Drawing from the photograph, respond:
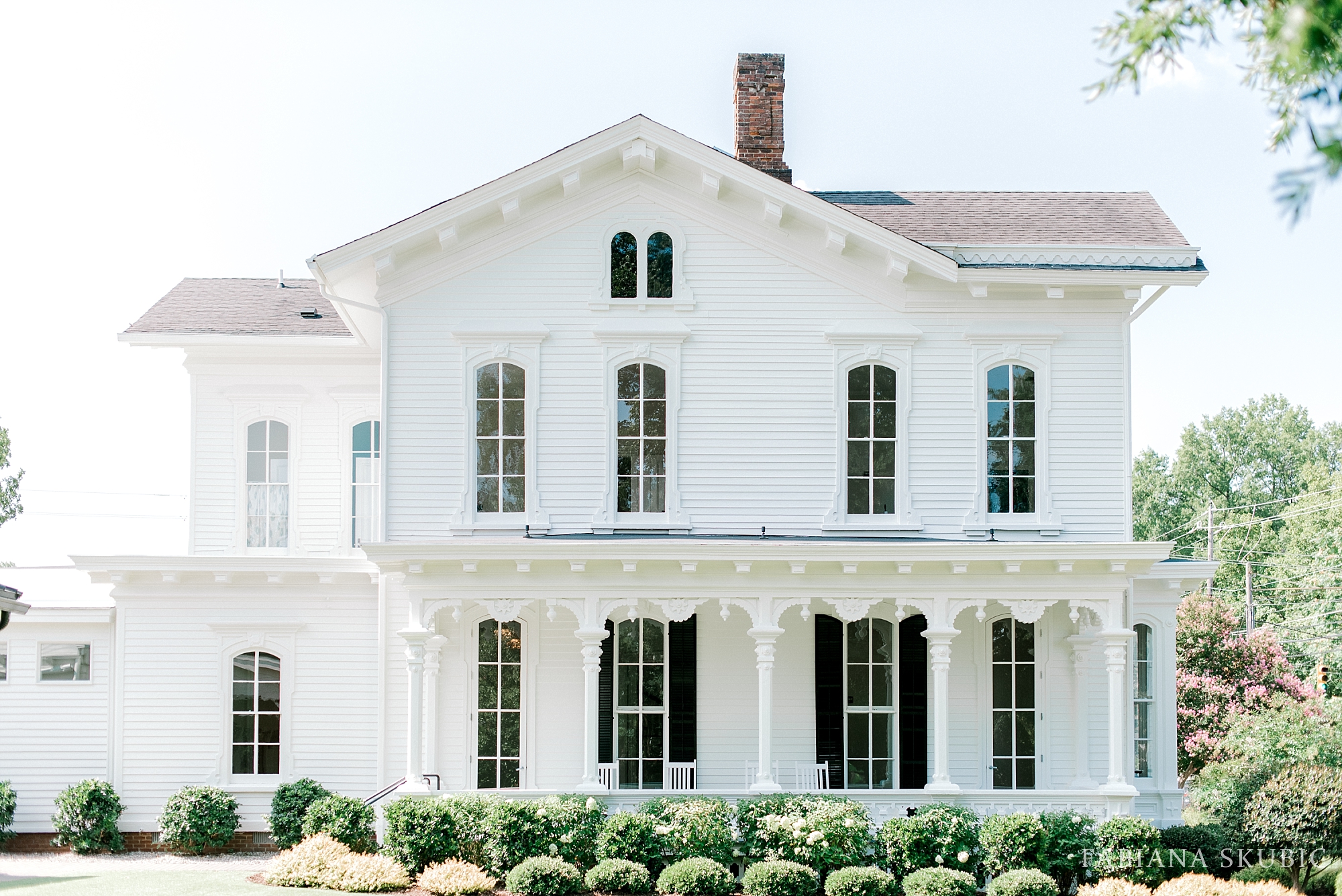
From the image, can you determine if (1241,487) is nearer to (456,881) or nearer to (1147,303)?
(1147,303)

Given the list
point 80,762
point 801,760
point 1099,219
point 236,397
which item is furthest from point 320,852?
point 1099,219

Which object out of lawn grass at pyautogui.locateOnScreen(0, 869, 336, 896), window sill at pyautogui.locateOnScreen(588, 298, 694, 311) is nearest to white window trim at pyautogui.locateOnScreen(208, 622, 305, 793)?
lawn grass at pyautogui.locateOnScreen(0, 869, 336, 896)

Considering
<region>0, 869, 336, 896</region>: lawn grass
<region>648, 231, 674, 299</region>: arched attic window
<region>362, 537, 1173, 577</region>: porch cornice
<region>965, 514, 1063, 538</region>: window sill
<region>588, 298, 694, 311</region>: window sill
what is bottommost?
<region>0, 869, 336, 896</region>: lawn grass

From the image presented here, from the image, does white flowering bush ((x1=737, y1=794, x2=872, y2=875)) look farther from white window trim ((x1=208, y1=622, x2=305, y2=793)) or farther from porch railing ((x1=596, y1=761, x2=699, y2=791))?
white window trim ((x1=208, y1=622, x2=305, y2=793))

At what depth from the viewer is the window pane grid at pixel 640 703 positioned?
1781 centimetres

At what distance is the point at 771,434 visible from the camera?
59.1 feet

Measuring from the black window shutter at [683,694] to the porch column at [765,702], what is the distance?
53.0 inches

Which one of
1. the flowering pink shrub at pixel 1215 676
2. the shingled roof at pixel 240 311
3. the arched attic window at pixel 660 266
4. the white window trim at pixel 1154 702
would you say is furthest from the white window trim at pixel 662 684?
the flowering pink shrub at pixel 1215 676

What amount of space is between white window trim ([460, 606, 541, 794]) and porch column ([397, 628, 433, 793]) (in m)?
1.17

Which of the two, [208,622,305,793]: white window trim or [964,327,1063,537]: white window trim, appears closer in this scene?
[964,327,1063,537]: white window trim

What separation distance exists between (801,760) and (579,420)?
5.67 m

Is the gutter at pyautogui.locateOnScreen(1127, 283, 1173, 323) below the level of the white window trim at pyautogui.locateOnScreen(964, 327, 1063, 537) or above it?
above

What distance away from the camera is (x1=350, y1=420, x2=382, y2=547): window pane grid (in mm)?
20297

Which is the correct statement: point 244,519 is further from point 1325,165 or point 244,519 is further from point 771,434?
point 1325,165
